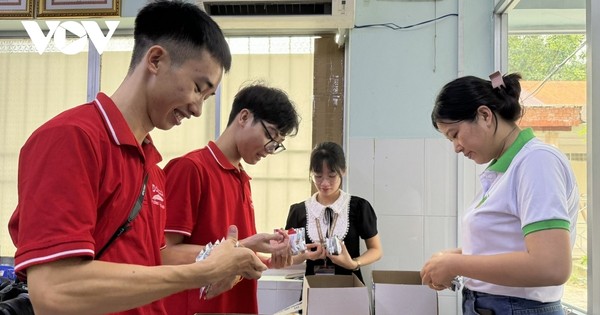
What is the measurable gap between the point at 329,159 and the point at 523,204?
138 centimetres

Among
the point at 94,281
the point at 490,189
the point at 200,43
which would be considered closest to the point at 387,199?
the point at 490,189

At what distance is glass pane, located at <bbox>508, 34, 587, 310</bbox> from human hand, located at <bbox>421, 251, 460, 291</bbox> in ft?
1.55

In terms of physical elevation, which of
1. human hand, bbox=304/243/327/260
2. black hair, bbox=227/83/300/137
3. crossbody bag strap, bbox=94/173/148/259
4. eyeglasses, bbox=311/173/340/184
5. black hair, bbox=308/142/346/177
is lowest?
human hand, bbox=304/243/327/260

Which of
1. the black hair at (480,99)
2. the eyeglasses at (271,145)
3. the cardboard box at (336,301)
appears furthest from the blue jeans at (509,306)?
the eyeglasses at (271,145)

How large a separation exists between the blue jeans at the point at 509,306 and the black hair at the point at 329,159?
1.23 m

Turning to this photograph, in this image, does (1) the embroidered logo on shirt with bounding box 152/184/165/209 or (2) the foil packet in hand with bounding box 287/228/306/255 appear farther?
(2) the foil packet in hand with bounding box 287/228/306/255

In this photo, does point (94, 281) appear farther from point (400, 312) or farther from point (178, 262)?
point (400, 312)

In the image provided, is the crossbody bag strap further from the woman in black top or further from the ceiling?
the ceiling

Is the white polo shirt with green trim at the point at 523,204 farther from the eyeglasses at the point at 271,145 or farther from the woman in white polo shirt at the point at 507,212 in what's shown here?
the eyeglasses at the point at 271,145

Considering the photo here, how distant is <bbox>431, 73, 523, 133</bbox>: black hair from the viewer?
137cm

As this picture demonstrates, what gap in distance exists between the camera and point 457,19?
2791 mm

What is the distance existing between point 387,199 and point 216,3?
1.47m

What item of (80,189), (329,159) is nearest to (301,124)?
(329,159)

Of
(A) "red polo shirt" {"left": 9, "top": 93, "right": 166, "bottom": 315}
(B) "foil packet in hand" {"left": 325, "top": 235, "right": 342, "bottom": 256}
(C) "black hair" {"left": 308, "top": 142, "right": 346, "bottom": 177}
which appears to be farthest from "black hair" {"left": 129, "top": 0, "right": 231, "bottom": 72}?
(C) "black hair" {"left": 308, "top": 142, "right": 346, "bottom": 177}
